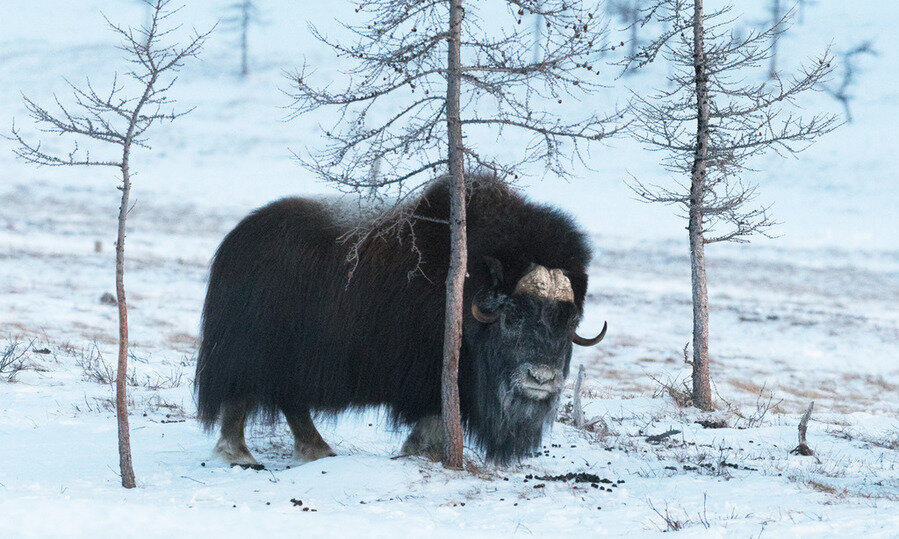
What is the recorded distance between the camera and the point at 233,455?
7.33 meters

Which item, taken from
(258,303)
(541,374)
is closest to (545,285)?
(541,374)

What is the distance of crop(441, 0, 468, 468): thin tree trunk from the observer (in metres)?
6.77

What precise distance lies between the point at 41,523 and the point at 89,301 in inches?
554

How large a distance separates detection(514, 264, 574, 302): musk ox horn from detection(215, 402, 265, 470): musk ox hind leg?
8.36 ft

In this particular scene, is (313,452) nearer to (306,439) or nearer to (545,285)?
(306,439)

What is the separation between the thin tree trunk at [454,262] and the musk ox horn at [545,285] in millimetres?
474

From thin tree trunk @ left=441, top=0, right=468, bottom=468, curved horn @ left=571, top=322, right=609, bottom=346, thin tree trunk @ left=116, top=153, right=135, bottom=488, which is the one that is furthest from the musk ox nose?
thin tree trunk @ left=116, top=153, right=135, bottom=488

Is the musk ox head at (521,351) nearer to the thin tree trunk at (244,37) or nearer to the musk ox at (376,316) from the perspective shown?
the musk ox at (376,316)

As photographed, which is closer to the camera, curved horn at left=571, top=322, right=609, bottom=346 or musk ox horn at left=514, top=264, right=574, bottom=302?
musk ox horn at left=514, top=264, right=574, bottom=302

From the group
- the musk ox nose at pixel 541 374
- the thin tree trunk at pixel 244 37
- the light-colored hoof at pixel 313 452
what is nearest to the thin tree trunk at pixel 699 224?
the musk ox nose at pixel 541 374

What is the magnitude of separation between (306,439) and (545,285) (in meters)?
2.52

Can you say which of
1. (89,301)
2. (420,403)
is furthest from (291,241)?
(89,301)

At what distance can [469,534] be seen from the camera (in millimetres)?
5297

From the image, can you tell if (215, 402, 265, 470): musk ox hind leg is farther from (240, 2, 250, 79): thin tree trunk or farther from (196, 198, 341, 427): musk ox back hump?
(240, 2, 250, 79): thin tree trunk
